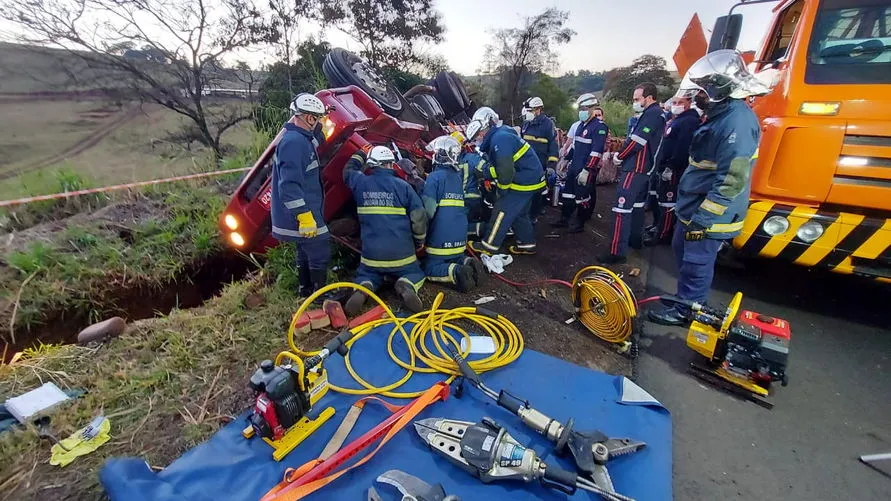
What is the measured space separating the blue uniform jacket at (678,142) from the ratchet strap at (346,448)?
3981 mm

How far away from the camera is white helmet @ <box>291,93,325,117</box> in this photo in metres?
3.10

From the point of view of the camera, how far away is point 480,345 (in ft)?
9.16

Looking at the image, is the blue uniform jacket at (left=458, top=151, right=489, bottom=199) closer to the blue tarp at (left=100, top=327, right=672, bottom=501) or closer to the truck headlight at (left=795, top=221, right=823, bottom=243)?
the blue tarp at (left=100, top=327, right=672, bottom=501)

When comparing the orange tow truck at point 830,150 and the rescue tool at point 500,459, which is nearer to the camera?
the rescue tool at point 500,459

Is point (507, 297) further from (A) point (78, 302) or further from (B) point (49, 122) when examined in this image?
(B) point (49, 122)

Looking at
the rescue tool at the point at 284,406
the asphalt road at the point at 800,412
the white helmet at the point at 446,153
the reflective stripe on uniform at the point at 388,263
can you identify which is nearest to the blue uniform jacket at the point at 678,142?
the asphalt road at the point at 800,412

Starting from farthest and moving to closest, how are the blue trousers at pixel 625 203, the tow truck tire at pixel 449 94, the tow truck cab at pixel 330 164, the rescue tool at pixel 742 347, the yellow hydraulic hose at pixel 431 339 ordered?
the tow truck tire at pixel 449 94 → the blue trousers at pixel 625 203 → the tow truck cab at pixel 330 164 → the yellow hydraulic hose at pixel 431 339 → the rescue tool at pixel 742 347

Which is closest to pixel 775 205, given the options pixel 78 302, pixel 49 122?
pixel 78 302

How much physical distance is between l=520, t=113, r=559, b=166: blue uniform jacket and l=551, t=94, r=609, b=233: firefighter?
1.37 ft

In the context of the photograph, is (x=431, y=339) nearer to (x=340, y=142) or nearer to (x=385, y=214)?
(x=385, y=214)

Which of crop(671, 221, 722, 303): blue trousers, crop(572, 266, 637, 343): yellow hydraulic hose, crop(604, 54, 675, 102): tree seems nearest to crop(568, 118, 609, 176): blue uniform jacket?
crop(671, 221, 722, 303): blue trousers

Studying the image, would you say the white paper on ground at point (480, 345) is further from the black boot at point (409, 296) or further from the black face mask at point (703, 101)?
the black face mask at point (703, 101)

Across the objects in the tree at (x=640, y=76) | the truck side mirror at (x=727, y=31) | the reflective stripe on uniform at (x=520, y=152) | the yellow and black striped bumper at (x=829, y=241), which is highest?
the tree at (x=640, y=76)

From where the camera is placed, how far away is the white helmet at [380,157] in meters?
3.24
